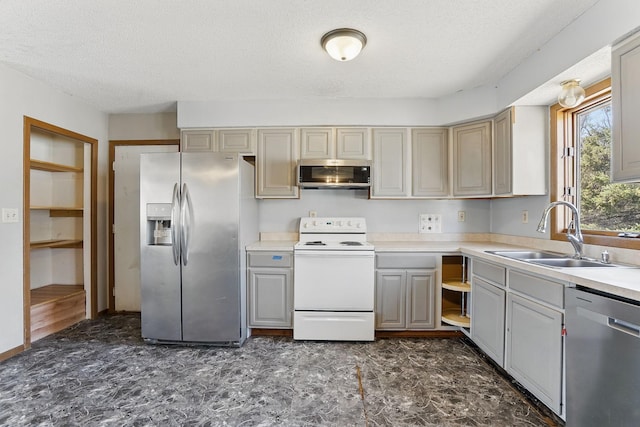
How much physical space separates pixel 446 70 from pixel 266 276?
7.83 ft

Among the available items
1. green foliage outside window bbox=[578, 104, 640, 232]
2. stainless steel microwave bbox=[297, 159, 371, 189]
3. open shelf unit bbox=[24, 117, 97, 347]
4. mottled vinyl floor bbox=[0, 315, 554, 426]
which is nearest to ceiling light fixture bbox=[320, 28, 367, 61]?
stainless steel microwave bbox=[297, 159, 371, 189]

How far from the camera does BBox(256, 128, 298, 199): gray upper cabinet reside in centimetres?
306

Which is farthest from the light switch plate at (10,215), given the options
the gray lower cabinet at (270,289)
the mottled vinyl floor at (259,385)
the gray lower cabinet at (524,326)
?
the gray lower cabinet at (524,326)

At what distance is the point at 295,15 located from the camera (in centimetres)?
173

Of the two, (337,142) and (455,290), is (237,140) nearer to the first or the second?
(337,142)

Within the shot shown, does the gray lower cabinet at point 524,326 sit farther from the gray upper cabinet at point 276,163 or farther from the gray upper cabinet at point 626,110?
the gray upper cabinet at point 276,163

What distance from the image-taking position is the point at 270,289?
277cm

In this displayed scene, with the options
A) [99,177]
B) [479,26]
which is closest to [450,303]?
[479,26]

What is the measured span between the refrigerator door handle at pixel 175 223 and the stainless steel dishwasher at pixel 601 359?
8.96 ft

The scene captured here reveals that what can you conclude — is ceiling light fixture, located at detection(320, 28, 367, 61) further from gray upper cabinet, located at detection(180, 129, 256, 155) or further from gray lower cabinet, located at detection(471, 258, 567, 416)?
gray lower cabinet, located at detection(471, 258, 567, 416)

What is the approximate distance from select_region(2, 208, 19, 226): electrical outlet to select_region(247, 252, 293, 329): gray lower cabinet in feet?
6.41

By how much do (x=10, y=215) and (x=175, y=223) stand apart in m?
1.32

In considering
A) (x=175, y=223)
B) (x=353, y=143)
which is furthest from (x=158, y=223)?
(x=353, y=143)

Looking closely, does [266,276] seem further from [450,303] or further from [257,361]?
[450,303]
